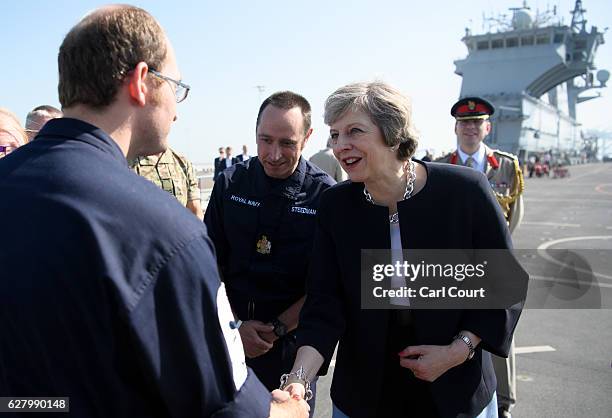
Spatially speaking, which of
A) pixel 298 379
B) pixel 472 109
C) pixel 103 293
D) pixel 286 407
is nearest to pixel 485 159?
pixel 472 109

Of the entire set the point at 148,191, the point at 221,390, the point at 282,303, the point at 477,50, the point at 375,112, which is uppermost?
the point at 477,50

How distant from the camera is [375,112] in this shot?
2.20 metres

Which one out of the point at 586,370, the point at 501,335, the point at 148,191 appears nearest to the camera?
the point at 148,191

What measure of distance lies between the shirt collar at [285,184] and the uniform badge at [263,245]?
279mm

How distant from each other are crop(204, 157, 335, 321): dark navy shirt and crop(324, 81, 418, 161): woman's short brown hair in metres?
0.75

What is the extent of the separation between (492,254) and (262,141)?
1450mm

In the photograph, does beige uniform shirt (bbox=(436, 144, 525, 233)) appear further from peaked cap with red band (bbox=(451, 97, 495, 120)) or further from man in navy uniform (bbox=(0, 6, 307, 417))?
man in navy uniform (bbox=(0, 6, 307, 417))

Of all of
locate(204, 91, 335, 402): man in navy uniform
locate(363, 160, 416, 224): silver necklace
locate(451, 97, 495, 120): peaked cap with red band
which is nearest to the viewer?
locate(363, 160, 416, 224): silver necklace

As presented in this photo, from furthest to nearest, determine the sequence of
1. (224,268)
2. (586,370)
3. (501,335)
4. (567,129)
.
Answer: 1. (567,129)
2. (586,370)
3. (224,268)
4. (501,335)

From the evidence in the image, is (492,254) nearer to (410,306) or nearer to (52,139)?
(410,306)

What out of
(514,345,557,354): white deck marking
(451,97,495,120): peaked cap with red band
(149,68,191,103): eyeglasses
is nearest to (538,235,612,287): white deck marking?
(514,345,557,354): white deck marking

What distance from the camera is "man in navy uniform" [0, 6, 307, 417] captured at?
3.43ft

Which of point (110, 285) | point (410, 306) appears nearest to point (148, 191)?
point (110, 285)

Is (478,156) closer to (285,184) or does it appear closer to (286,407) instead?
(285,184)
